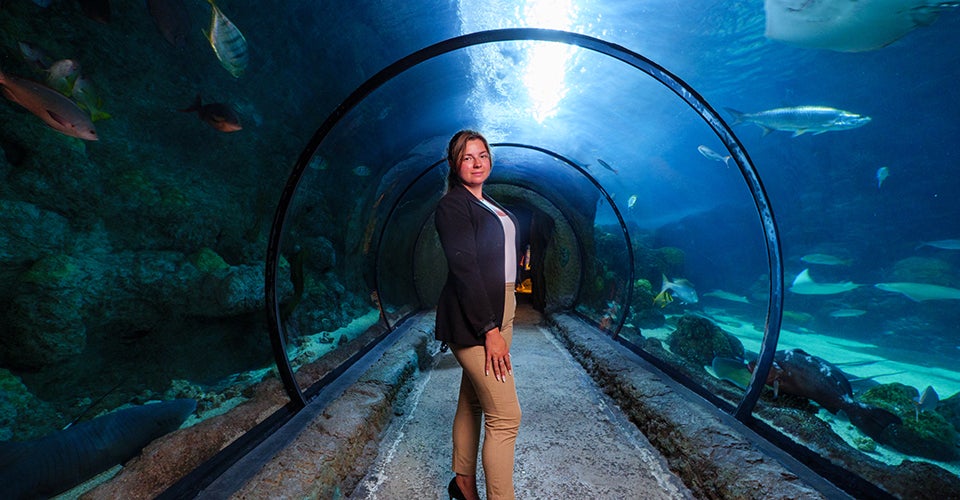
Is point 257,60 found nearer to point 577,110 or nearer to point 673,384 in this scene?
point 577,110

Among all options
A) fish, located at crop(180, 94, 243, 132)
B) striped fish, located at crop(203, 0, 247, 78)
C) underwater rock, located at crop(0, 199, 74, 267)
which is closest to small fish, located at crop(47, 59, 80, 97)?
fish, located at crop(180, 94, 243, 132)

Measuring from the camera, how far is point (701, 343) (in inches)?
322

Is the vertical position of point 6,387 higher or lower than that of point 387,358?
lower

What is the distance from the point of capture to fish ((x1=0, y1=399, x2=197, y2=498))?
7.29 feet

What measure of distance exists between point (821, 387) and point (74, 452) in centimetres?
676

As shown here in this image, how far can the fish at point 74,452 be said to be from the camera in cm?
222

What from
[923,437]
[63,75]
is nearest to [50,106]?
[63,75]

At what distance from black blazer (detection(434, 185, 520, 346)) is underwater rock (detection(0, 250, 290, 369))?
5790mm

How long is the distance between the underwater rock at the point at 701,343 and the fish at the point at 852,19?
7.99m

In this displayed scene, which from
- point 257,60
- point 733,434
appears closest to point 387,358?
point 733,434

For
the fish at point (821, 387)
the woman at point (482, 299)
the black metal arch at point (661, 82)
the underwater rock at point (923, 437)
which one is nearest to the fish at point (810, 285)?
the underwater rock at point (923, 437)

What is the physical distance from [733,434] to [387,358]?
338 centimetres

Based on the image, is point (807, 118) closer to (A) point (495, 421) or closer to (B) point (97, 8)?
(A) point (495, 421)

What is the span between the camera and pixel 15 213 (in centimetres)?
454
